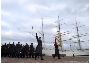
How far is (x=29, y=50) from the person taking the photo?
2138 cm

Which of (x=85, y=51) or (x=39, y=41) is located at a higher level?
(x=39, y=41)

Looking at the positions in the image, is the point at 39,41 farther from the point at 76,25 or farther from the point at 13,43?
the point at 76,25

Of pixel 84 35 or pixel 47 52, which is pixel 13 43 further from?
pixel 84 35

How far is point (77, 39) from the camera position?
7200 centimetres

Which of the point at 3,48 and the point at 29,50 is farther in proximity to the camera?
the point at 3,48

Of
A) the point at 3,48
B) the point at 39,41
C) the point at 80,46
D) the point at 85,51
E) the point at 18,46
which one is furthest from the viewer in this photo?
the point at 80,46

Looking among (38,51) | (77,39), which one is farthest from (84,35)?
(38,51)

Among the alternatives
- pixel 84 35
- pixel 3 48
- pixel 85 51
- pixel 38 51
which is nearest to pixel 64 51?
pixel 85 51

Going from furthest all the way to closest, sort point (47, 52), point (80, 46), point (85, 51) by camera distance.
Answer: point (80, 46) < point (85, 51) < point (47, 52)

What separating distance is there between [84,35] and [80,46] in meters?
6.41

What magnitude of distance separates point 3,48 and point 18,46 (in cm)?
512

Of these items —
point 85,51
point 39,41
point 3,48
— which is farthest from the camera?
point 85,51

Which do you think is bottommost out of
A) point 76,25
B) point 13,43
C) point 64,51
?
point 64,51

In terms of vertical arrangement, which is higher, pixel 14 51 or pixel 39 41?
pixel 39 41
